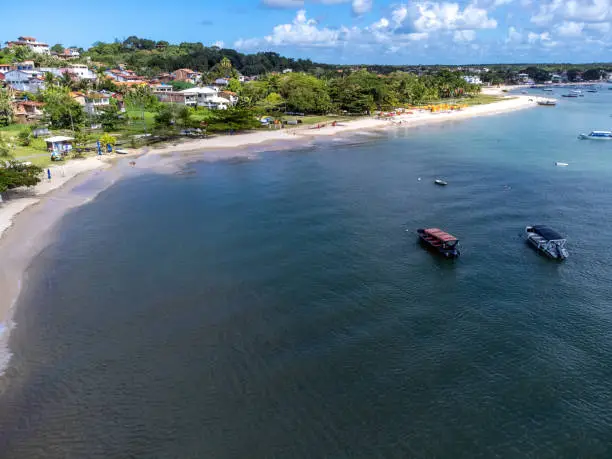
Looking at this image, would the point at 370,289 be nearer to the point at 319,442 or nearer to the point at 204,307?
the point at 204,307

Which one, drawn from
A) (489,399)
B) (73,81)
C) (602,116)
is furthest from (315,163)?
(602,116)

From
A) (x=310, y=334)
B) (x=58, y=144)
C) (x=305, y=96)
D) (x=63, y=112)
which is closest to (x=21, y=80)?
(x=63, y=112)

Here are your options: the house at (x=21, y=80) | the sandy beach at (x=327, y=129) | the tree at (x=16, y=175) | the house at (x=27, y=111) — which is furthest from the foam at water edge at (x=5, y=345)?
the house at (x=21, y=80)

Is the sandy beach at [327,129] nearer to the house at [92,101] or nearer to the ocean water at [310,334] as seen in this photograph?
the ocean water at [310,334]

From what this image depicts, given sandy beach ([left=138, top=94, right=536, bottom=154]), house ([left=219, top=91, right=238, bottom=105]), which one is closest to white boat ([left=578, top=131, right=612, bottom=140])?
sandy beach ([left=138, top=94, right=536, bottom=154])

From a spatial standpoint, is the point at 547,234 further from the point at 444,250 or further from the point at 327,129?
the point at 327,129
